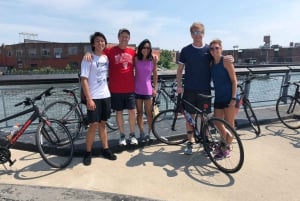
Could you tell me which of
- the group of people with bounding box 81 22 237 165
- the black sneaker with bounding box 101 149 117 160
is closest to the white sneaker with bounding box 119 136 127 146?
the group of people with bounding box 81 22 237 165

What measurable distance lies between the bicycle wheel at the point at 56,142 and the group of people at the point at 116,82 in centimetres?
29

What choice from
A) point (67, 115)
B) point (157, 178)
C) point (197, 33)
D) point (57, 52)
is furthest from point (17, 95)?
point (57, 52)

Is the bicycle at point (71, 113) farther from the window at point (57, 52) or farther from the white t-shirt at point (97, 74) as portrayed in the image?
the window at point (57, 52)

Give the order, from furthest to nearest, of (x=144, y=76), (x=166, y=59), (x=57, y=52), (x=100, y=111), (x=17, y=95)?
(x=166, y=59) < (x=57, y=52) < (x=17, y=95) < (x=144, y=76) < (x=100, y=111)

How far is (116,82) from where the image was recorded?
4.48 meters

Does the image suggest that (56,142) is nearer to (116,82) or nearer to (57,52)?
(116,82)

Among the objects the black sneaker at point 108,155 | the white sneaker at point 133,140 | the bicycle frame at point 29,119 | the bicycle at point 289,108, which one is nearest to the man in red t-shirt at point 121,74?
the white sneaker at point 133,140

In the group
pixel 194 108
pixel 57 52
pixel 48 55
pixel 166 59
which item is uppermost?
pixel 57 52

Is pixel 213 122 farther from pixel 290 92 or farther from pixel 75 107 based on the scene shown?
pixel 290 92

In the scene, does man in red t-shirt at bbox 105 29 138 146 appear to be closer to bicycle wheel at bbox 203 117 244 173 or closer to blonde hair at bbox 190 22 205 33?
blonde hair at bbox 190 22 205 33

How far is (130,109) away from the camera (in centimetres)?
472

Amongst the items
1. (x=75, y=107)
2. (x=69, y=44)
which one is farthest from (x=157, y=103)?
(x=69, y=44)

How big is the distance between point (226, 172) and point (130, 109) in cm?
168

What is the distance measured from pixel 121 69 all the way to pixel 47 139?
145cm
